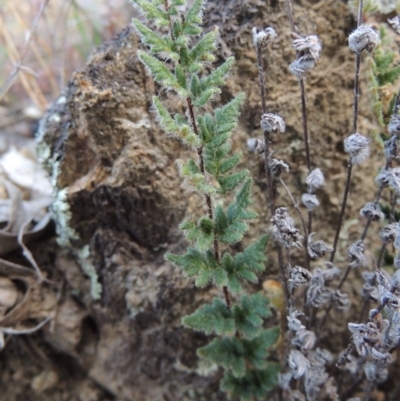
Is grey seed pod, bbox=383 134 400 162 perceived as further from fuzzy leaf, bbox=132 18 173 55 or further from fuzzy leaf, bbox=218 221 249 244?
fuzzy leaf, bbox=132 18 173 55

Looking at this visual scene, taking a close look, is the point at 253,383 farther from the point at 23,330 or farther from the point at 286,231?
the point at 23,330

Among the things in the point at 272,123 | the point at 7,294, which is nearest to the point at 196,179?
the point at 272,123

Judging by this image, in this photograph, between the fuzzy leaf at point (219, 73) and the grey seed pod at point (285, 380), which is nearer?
the fuzzy leaf at point (219, 73)

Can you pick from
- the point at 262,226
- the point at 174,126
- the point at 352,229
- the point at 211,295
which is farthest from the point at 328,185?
the point at 174,126

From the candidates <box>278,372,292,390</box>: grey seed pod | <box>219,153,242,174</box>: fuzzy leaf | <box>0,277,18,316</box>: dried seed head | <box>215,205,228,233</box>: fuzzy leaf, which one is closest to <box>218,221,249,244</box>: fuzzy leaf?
<box>215,205,228,233</box>: fuzzy leaf

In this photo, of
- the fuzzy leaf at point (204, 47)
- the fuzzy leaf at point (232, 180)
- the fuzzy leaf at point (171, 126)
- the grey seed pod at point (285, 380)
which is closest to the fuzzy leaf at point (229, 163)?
the fuzzy leaf at point (232, 180)

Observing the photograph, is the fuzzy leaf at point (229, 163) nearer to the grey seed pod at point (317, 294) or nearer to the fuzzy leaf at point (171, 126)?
the fuzzy leaf at point (171, 126)
